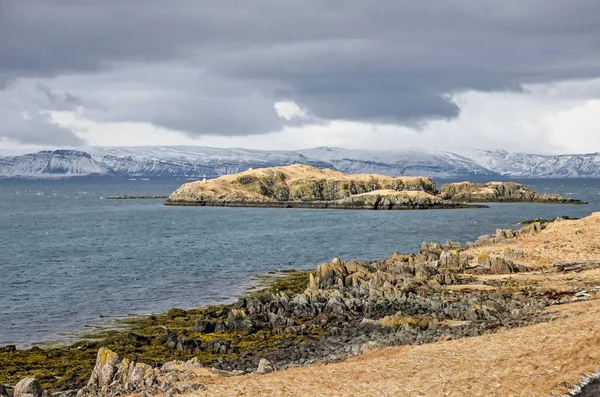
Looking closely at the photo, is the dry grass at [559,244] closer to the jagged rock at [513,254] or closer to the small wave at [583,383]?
the jagged rock at [513,254]

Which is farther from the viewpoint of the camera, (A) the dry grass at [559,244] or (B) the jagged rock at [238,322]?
(A) the dry grass at [559,244]

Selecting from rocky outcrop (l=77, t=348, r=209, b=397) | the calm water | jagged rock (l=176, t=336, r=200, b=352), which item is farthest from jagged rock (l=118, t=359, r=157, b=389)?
the calm water

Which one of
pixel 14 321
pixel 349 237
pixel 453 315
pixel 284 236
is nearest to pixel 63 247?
pixel 284 236

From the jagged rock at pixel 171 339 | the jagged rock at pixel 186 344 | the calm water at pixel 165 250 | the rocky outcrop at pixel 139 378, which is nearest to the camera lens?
the rocky outcrop at pixel 139 378

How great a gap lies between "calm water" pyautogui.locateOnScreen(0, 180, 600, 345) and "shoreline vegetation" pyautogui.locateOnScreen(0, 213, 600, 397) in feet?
21.3

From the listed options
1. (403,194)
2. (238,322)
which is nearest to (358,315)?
(238,322)

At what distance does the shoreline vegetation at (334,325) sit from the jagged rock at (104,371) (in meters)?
0.06

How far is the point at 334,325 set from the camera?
40062 millimetres

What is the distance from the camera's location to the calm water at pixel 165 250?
174ft

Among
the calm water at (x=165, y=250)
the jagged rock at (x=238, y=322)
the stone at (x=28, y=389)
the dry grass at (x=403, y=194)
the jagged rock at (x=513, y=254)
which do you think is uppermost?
the dry grass at (x=403, y=194)

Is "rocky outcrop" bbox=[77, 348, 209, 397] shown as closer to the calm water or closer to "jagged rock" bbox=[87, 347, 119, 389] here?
"jagged rock" bbox=[87, 347, 119, 389]

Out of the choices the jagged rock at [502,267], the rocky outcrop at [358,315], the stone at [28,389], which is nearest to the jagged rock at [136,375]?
the stone at [28,389]

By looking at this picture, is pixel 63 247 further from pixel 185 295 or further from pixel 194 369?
pixel 194 369

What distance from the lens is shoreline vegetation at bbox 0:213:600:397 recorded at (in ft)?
91.5
